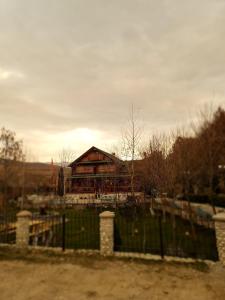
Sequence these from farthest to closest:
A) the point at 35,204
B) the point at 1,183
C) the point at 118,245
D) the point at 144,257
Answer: the point at 35,204
the point at 1,183
the point at 118,245
the point at 144,257

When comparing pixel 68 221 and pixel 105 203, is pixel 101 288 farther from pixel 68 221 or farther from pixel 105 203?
pixel 105 203

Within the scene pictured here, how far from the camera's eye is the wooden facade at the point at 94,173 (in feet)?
124

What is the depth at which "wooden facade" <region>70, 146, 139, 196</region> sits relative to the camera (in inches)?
1491

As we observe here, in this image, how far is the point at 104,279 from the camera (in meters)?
6.71

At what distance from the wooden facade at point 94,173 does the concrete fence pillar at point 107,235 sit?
28.1 metres

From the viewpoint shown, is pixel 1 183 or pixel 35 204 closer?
pixel 1 183

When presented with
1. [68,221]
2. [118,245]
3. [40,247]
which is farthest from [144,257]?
[68,221]

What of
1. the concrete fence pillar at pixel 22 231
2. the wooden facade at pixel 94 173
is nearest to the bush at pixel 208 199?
the concrete fence pillar at pixel 22 231

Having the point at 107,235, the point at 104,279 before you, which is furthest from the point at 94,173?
the point at 104,279

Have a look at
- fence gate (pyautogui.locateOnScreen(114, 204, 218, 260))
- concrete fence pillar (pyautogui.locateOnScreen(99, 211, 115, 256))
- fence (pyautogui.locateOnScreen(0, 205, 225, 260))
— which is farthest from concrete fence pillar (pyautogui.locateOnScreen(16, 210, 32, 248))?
fence gate (pyautogui.locateOnScreen(114, 204, 218, 260))

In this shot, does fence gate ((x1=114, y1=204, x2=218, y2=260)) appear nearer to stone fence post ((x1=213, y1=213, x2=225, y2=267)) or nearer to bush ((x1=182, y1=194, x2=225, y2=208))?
stone fence post ((x1=213, y1=213, x2=225, y2=267))

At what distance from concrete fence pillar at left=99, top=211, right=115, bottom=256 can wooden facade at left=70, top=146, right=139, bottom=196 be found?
28.1 m

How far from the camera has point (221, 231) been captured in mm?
7500

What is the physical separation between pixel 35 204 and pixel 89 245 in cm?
2144
